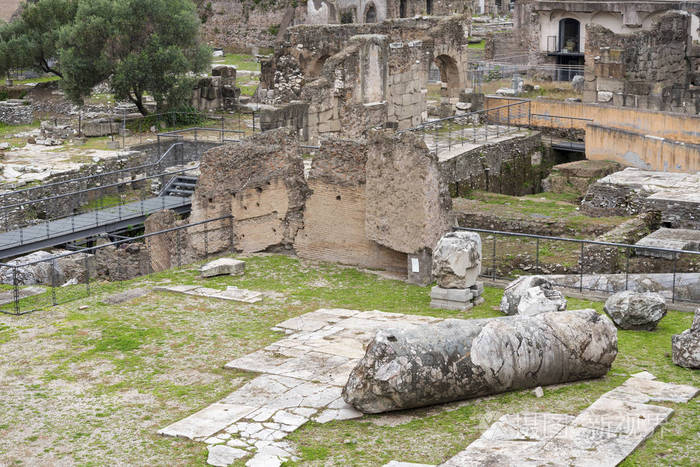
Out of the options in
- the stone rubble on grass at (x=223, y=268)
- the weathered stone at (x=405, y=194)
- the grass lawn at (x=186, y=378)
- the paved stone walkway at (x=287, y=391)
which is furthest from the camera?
the stone rubble on grass at (x=223, y=268)

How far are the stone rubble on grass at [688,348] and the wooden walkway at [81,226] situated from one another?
504 inches

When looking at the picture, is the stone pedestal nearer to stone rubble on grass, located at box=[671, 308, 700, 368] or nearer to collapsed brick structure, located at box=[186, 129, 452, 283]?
collapsed brick structure, located at box=[186, 129, 452, 283]

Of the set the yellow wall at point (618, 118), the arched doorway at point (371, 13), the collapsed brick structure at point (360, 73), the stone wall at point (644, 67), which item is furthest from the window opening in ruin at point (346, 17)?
the yellow wall at point (618, 118)

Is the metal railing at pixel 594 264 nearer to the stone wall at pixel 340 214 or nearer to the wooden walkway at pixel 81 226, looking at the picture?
the stone wall at pixel 340 214

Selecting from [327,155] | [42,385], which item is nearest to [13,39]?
[327,155]

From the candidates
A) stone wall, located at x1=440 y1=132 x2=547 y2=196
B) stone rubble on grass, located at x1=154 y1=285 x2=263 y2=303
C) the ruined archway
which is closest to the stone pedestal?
stone rubble on grass, located at x1=154 y1=285 x2=263 y2=303

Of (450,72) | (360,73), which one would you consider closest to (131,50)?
(450,72)

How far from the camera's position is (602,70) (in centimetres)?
3130

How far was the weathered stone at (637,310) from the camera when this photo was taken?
1289 centimetres

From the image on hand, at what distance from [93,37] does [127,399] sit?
22359 millimetres

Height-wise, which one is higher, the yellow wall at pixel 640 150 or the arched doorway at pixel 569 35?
the arched doorway at pixel 569 35

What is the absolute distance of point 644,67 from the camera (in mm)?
32500

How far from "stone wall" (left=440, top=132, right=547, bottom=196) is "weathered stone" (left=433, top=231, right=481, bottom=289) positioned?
881cm

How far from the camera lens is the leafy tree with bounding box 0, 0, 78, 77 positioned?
3556cm
